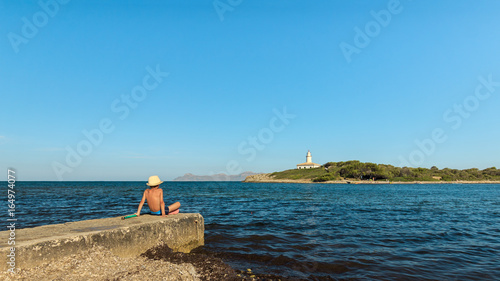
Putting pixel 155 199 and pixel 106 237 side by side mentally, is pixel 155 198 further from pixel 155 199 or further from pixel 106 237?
pixel 106 237

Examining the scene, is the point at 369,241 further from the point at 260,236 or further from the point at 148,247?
the point at 148,247

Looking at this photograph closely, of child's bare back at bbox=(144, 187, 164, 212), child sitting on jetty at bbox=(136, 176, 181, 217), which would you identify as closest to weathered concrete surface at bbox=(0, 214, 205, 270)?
child sitting on jetty at bbox=(136, 176, 181, 217)

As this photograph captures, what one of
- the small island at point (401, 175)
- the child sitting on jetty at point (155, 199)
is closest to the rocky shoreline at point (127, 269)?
the child sitting on jetty at point (155, 199)

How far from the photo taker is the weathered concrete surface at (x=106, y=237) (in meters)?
5.06

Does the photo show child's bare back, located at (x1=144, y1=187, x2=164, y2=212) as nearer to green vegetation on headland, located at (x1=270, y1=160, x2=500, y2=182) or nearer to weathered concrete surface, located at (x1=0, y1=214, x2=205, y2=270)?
weathered concrete surface, located at (x1=0, y1=214, x2=205, y2=270)

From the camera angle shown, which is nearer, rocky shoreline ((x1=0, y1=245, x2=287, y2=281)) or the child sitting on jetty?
rocky shoreline ((x1=0, y1=245, x2=287, y2=281))

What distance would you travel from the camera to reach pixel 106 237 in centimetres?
623

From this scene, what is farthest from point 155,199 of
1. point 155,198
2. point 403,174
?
point 403,174

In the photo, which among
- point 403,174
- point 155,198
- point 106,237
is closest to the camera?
point 106,237

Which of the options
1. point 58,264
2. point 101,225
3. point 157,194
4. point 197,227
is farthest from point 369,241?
point 58,264

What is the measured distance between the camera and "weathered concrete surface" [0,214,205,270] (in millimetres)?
5059

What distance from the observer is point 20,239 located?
5512 mm

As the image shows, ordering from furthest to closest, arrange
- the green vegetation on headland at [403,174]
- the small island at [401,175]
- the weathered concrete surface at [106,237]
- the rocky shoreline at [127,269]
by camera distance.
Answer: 1. the green vegetation on headland at [403,174]
2. the small island at [401,175]
3. the weathered concrete surface at [106,237]
4. the rocky shoreline at [127,269]

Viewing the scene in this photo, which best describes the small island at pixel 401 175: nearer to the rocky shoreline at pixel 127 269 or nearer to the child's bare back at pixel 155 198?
the child's bare back at pixel 155 198
